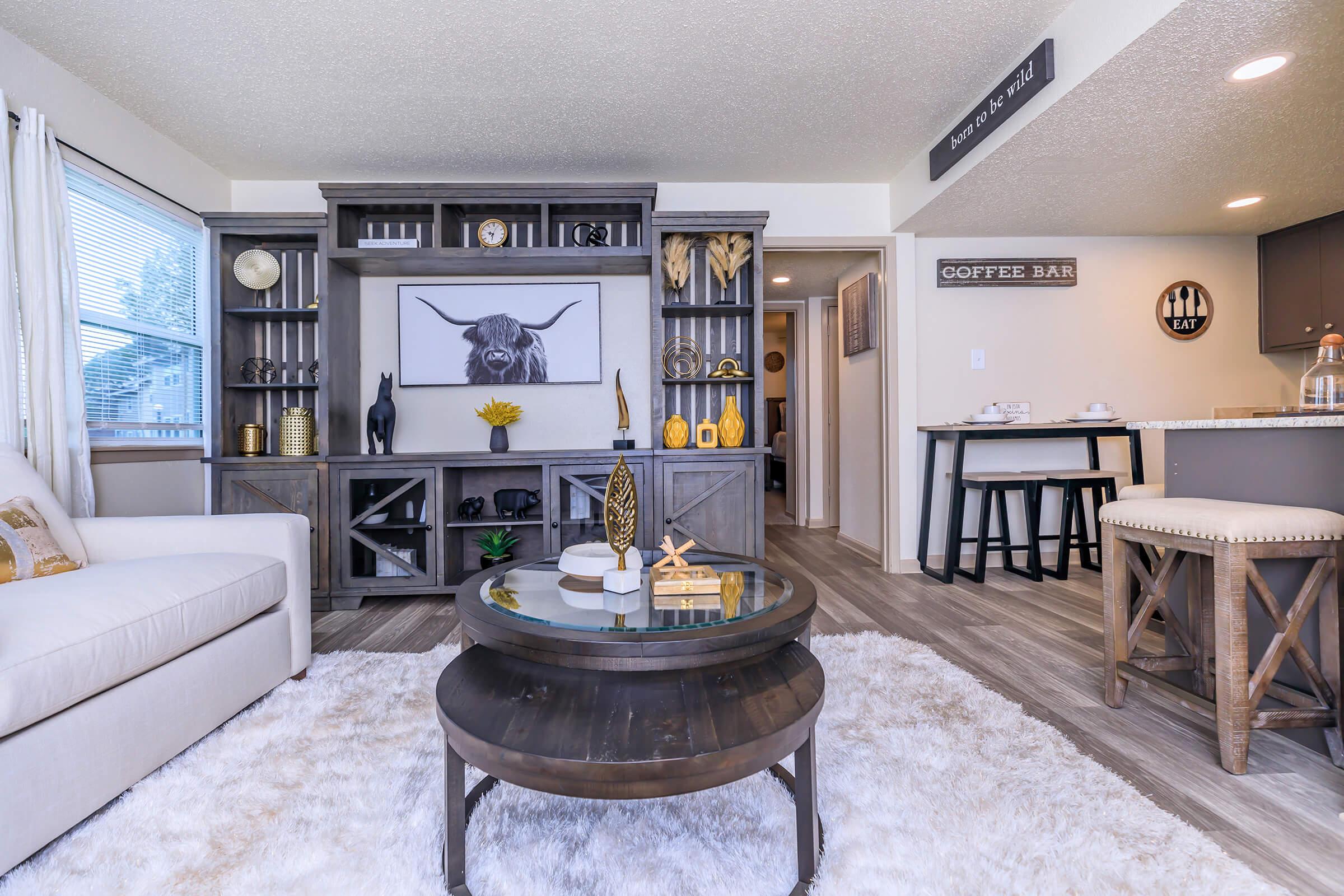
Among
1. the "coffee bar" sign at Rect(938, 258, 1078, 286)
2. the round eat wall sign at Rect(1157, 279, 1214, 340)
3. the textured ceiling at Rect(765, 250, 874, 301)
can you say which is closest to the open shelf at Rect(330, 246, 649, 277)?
the textured ceiling at Rect(765, 250, 874, 301)

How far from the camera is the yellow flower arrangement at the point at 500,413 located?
3623 millimetres

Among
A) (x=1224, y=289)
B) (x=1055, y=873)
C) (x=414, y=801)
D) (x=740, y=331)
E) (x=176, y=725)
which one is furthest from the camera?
(x=1224, y=289)

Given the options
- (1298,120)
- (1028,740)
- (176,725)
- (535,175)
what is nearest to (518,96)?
(535,175)

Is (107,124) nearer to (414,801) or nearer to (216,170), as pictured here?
(216,170)

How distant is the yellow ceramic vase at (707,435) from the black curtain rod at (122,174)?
2894 mm

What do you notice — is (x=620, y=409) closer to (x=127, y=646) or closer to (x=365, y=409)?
(x=365, y=409)

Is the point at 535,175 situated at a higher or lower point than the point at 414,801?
higher

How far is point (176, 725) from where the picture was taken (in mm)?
1625

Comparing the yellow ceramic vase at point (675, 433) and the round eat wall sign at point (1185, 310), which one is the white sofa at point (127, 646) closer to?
the yellow ceramic vase at point (675, 433)

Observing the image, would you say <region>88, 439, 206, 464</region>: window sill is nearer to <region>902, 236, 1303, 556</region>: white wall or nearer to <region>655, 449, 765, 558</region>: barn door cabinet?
<region>655, 449, 765, 558</region>: barn door cabinet

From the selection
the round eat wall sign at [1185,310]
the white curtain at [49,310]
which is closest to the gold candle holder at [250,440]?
the white curtain at [49,310]

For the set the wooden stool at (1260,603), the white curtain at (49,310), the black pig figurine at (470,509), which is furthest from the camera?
the black pig figurine at (470,509)

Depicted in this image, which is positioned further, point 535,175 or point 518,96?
point 535,175

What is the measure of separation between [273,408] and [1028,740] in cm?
392
